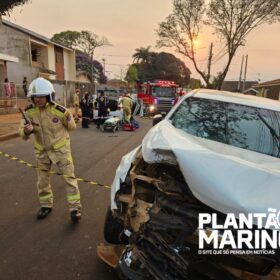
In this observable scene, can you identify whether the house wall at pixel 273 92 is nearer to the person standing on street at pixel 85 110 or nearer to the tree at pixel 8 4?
the person standing on street at pixel 85 110

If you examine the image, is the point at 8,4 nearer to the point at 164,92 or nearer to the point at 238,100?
the point at 238,100

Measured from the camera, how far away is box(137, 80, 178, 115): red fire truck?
79.1 ft

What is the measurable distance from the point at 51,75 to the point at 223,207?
32034 millimetres

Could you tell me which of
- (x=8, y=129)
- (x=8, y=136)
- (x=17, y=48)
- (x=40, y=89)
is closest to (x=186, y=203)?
(x=40, y=89)

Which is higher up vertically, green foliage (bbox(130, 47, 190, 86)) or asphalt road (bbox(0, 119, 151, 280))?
green foliage (bbox(130, 47, 190, 86))


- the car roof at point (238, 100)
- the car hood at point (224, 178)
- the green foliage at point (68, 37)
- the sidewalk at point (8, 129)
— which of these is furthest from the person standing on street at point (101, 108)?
the green foliage at point (68, 37)

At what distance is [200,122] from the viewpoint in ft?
12.9

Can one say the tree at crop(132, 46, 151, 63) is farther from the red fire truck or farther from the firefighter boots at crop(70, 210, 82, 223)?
the firefighter boots at crop(70, 210, 82, 223)

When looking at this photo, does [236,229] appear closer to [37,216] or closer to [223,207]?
[223,207]

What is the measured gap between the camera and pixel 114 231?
3424 millimetres

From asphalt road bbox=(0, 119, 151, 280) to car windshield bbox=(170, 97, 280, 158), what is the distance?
1.69 metres

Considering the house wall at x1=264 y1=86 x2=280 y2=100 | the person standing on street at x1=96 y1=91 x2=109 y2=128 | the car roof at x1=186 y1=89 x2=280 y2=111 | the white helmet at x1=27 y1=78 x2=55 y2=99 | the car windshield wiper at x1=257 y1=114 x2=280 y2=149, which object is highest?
the white helmet at x1=27 y1=78 x2=55 y2=99

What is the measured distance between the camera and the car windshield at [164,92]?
2453cm

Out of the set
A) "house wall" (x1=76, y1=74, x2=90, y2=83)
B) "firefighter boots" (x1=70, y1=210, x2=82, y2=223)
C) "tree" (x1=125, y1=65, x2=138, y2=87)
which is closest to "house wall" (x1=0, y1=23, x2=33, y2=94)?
"house wall" (x1=76, y1=74, x2=90, y2=83)
